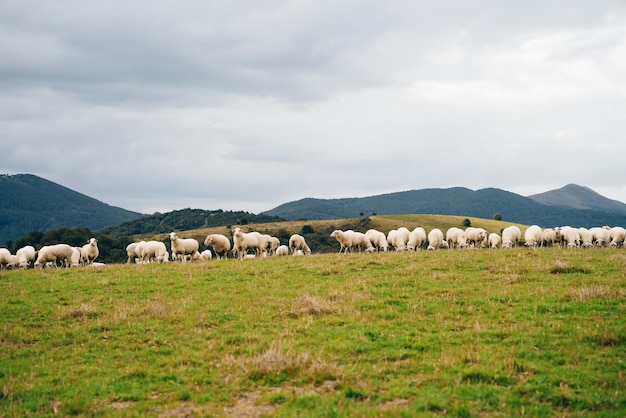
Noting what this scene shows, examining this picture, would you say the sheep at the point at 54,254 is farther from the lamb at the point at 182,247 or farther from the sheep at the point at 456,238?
the sheep at the point at 456,238

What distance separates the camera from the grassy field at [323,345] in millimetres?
8406

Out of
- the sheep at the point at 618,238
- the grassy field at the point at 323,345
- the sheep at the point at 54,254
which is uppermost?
the sheep at the point at 54,254

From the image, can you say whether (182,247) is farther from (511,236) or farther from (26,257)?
(511,236)

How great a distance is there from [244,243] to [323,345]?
23.0 metres

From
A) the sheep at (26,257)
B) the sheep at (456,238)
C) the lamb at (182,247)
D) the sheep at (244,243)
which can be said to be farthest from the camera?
the sheep at (456,238)

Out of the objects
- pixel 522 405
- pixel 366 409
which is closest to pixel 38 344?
pixel 366 409

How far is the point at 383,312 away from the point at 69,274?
635 inches

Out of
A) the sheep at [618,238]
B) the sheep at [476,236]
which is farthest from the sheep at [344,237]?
the sheep at [618,238]

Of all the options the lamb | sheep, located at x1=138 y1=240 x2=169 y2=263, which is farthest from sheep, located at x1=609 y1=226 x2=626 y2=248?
sheep, located at x1=138 y1=240 x2=169 y2=263

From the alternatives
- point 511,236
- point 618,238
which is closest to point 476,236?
point 511,236

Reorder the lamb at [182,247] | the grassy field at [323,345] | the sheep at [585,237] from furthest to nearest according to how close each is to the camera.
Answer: the sheep at [585,237] → the lamb at [182,247] → the grassy field at [323,345]

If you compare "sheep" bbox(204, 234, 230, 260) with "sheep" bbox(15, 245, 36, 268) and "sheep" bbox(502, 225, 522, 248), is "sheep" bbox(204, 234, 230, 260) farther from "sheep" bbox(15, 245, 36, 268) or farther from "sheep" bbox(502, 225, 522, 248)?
"sheep" bbox(502, 225, 522, 248)

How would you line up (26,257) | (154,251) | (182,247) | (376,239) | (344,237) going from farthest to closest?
(376,239) → (344,237) → (26,257) → (154,251) → (182,247)

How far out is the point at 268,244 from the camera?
37.5 m
